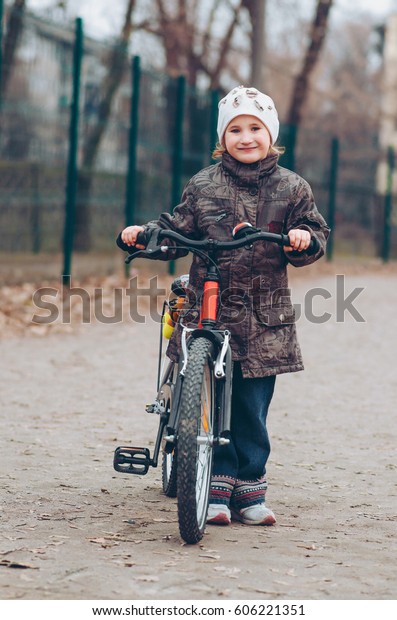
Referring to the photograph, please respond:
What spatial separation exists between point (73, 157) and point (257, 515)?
8.15 m

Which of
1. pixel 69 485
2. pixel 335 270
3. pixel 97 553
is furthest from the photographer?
pixel 335 270

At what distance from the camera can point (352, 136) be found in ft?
168

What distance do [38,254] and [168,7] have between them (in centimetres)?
1448

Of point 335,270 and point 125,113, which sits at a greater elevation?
point 125,113

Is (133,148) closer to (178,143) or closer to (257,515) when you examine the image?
(178,143)

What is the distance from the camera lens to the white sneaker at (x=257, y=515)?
465 cm

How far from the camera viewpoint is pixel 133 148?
13984mm

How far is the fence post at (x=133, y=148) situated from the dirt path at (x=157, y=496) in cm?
476

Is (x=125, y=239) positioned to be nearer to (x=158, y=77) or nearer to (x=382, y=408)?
(x=382, y=408)

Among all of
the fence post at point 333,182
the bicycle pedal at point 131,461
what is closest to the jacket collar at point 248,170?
the bicycle pedal at point 131,461

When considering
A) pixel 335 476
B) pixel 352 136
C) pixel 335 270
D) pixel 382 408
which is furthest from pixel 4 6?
pixel 352 136

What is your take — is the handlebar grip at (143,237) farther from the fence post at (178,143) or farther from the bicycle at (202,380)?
the fence post at (178,143)

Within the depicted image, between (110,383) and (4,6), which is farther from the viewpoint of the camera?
(4,6)

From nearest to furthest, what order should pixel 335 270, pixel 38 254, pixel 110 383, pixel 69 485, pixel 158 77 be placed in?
pixel 69 485, pixel 110 383, pixel 38 254, pixel 158 77, pixel 335 270
